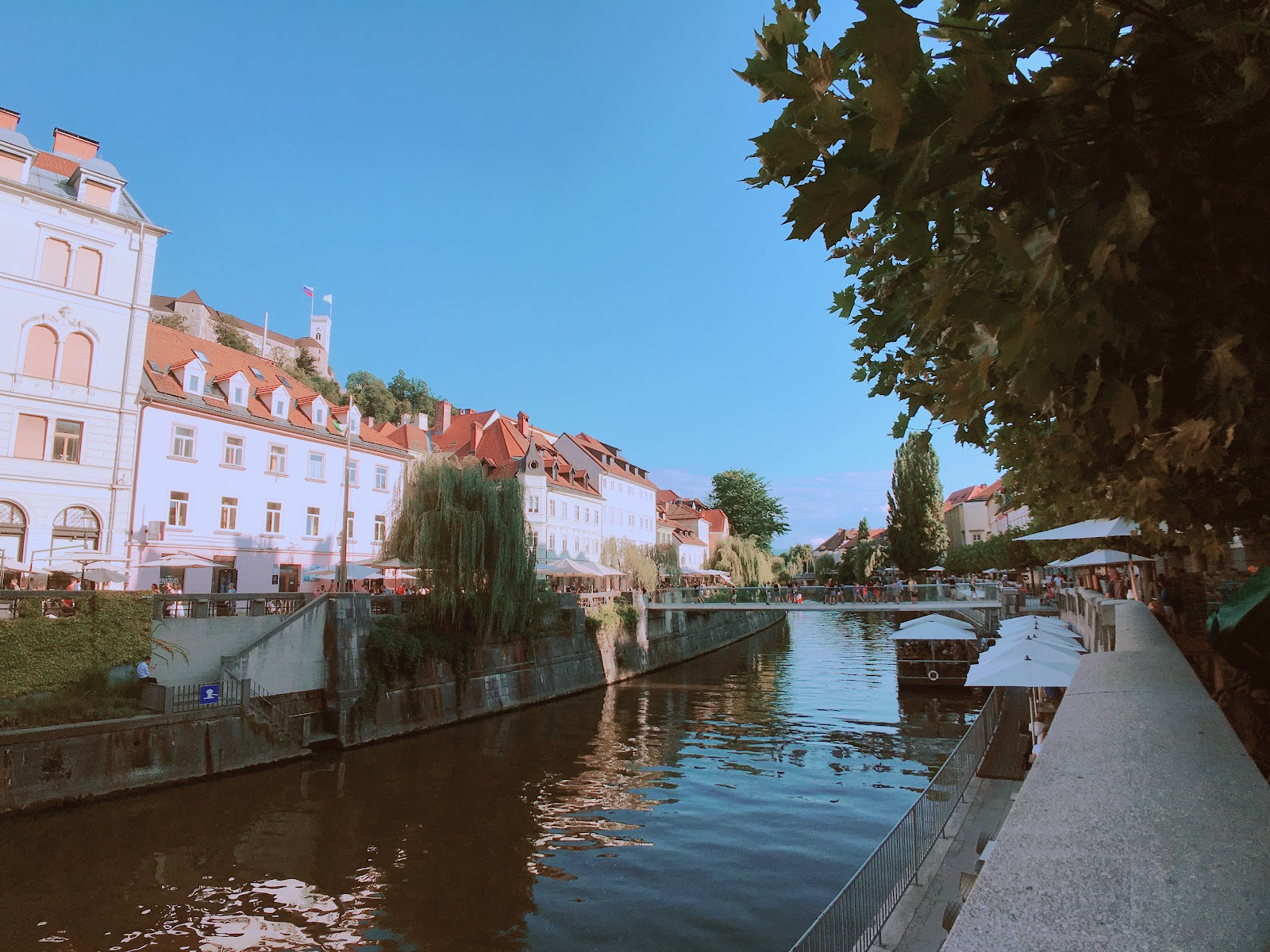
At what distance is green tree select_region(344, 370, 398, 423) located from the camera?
262 ft

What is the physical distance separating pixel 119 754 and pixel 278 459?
1791 centimetres

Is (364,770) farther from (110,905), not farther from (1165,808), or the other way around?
(1165,808)

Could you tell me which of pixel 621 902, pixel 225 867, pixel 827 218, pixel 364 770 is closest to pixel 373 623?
pixel 364 770

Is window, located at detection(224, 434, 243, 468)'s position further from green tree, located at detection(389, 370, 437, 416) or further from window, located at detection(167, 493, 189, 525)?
green tree, located at detection(389, 370, 437, 416)

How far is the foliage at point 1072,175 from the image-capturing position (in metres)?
1.47

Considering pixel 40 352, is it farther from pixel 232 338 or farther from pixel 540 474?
pixel 232 338

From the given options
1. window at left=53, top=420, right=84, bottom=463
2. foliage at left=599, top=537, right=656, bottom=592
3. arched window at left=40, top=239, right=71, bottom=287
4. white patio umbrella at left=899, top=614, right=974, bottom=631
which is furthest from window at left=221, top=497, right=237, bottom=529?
white patio umbrella at left=899, top=614, right=974, bottom=631

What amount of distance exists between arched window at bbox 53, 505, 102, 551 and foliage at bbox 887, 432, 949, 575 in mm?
53726

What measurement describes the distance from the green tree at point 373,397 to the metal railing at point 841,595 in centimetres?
4824

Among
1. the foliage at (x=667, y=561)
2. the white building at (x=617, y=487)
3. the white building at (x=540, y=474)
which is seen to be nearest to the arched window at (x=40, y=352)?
the white building at (x=540, y=474)

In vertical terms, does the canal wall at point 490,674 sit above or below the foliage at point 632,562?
below

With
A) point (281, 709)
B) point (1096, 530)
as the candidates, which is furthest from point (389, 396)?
point (1096, 530)

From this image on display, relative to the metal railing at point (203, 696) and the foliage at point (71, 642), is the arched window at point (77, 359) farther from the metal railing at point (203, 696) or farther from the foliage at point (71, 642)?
the metal railing at point (203, 696)

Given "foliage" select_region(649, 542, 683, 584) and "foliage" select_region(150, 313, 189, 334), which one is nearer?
"foliage" select_region(649, 542, 683, 584)
